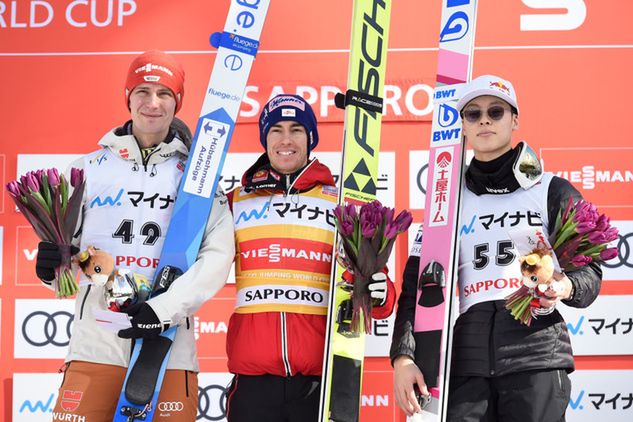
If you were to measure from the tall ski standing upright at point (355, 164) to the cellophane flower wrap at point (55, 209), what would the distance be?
2.85 feet

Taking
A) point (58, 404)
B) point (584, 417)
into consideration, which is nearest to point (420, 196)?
point (584, 417)

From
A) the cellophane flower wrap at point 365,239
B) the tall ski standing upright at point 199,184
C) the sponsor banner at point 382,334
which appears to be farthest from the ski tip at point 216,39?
the sponsor banner at point 382,334

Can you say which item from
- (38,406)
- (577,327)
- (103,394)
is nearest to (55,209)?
(103,394)

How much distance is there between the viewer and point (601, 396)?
3.98 metres

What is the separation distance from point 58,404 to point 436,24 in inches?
100

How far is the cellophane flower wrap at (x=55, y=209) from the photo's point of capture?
2.71m

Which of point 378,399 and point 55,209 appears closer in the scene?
point 55,209

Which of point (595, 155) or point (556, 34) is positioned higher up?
point (556, 34)

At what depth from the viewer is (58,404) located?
8.91ft

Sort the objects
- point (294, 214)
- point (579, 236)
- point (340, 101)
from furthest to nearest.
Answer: point (340, 101) → point (294, 214) → point (579, 236)

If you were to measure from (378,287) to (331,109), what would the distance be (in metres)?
1.63

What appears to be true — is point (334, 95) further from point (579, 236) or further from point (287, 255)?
point (579, 236)

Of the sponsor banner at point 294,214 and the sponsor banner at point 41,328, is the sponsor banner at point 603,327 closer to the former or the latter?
the sponsor banner at point 294,214

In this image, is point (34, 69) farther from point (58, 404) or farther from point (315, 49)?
point (58, 404)
